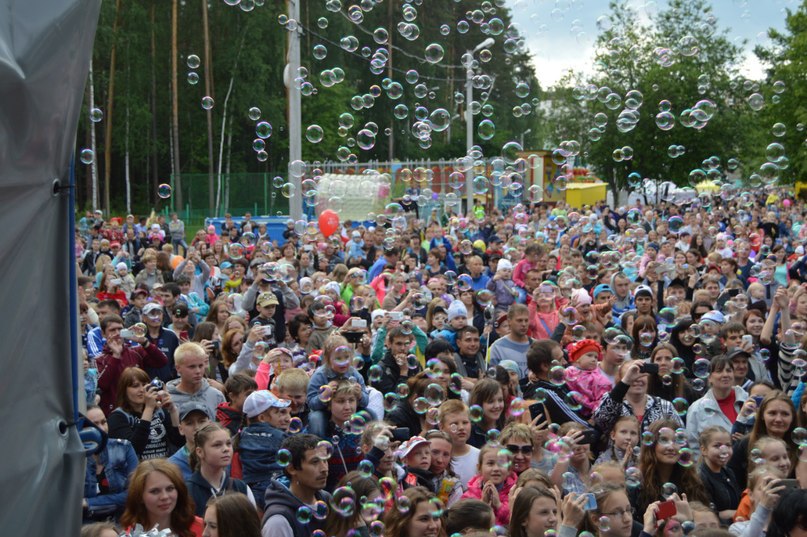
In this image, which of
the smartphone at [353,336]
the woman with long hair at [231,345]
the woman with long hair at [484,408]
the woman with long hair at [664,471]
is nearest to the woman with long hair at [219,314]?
the woman with long hair at [231,345]

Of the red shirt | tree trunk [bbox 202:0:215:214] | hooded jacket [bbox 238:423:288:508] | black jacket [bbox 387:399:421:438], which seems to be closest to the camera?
hooded jacket [bbox 238:423:288:508]

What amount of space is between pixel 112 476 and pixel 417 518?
1745mm

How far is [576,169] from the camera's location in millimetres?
43594

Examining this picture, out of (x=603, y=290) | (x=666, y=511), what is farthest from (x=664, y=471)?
(x=603, y=290)

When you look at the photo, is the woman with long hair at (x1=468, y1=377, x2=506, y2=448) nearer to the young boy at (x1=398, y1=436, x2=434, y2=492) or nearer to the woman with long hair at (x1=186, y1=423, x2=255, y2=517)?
the young boy at (x1=398, y1=436, x2=434, y2=492)

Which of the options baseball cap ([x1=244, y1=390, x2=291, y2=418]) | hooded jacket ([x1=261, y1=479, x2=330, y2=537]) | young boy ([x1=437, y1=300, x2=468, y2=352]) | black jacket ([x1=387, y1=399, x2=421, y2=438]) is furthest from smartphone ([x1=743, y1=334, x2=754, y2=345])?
hooded jacket ([x1=261, y1=479, x2=330, y2=537])

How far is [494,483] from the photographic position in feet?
17.3

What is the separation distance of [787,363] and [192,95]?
136 feet

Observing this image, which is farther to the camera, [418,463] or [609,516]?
[418,463]

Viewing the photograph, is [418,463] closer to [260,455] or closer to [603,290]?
[260,455]

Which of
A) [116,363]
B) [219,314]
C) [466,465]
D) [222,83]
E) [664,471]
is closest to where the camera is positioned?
[664,471]

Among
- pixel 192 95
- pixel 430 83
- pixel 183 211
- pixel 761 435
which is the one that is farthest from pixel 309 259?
pixel 430 83

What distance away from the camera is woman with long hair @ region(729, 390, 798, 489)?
5.84 meters

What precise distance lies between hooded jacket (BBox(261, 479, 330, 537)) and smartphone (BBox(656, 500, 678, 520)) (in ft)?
5.04
